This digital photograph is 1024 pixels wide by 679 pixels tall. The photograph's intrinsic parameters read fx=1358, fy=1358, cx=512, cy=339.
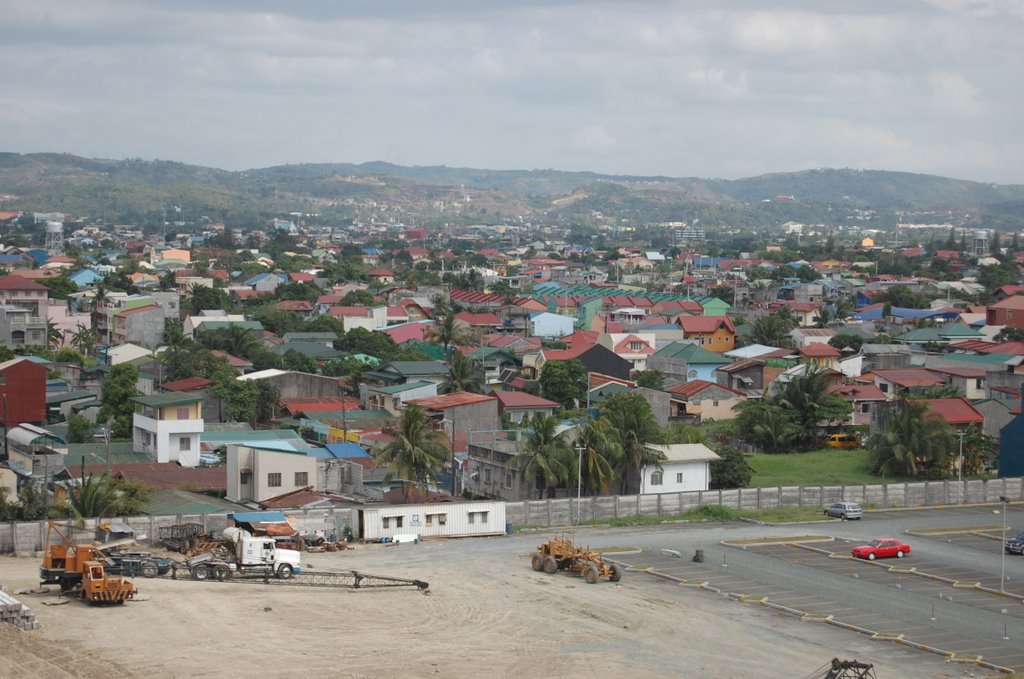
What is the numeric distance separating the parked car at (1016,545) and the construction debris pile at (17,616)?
2055cm

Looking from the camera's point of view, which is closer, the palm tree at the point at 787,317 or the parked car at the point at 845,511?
the parked car at the point at 845,511

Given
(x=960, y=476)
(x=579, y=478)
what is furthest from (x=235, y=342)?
(x=960, y=476)

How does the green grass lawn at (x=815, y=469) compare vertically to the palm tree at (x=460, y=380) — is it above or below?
below

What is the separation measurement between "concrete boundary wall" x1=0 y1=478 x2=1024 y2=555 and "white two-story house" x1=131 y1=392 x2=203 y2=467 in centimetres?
911

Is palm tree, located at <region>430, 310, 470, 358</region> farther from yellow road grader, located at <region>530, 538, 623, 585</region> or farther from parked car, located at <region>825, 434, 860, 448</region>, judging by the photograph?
yellow road grader, located at <region>530, 538, 623, 585</region>

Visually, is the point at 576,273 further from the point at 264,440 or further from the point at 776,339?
the point at 264,440

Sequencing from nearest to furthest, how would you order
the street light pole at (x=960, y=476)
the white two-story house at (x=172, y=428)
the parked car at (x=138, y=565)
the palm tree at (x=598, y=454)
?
the parked car at (x=138, y=565)
the palm tree at (x=598, y=454)
the street light pole at (x=960, y=476)
the white two-story house at (x=172, y=428)

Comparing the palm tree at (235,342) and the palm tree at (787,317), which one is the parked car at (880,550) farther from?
the palm tree at (787,317)

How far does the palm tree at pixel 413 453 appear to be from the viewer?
3425 centimetres

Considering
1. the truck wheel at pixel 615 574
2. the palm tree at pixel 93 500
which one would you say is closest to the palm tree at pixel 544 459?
the truck wheel at pixel 615 574

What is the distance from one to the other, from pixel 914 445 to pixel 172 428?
21275 millimetres

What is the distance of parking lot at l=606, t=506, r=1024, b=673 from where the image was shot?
23.0 m

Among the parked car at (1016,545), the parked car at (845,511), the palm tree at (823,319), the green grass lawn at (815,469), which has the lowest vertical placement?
the green grass lawn at (815,469)

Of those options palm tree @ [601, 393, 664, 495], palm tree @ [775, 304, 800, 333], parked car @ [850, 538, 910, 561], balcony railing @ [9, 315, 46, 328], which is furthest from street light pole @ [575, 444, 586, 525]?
palm tree @ [775, 304, 800, 333]
